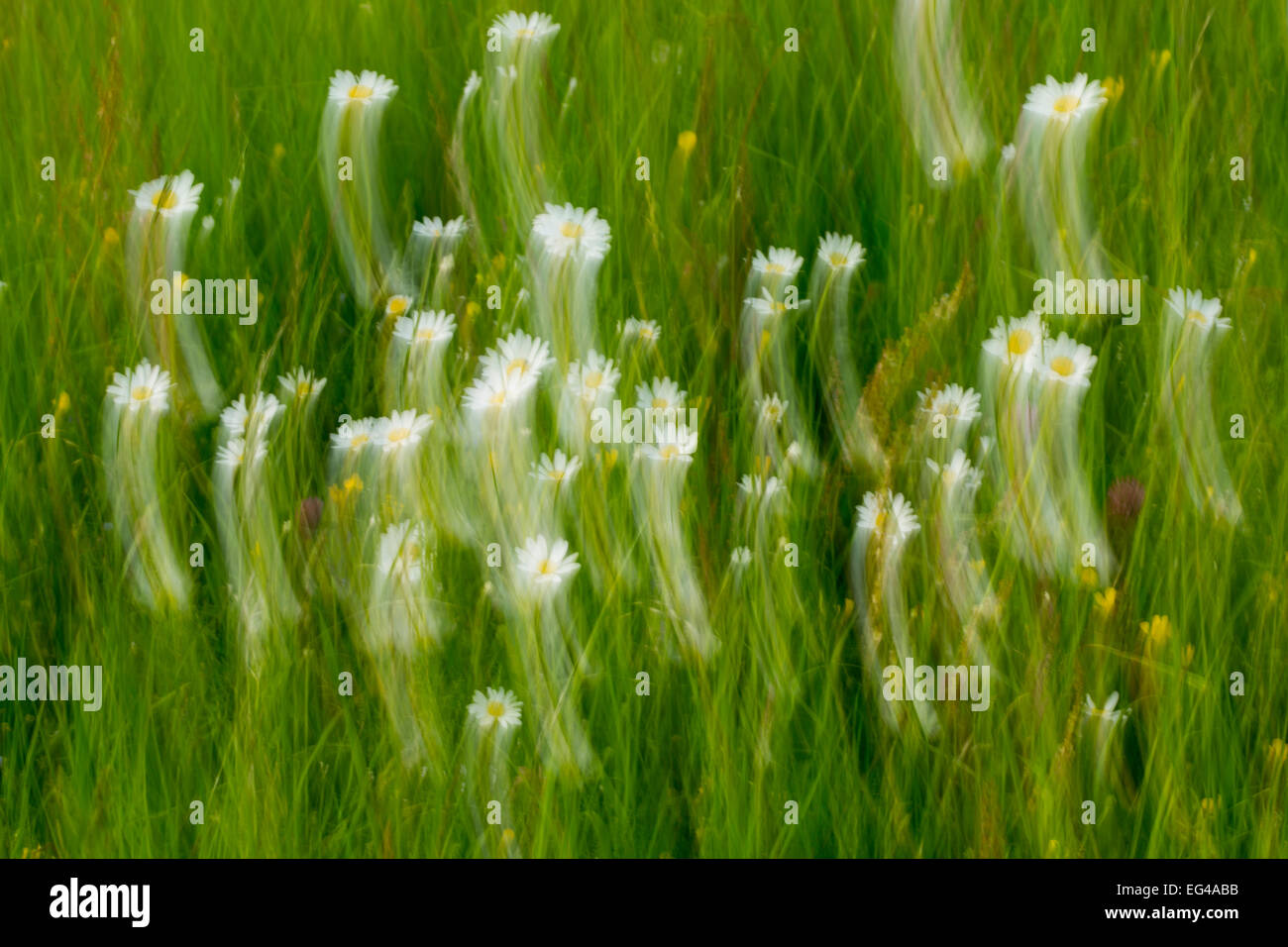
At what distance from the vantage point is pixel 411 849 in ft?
8.26

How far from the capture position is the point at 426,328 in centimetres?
259

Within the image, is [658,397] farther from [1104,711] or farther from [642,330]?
[1104,711]

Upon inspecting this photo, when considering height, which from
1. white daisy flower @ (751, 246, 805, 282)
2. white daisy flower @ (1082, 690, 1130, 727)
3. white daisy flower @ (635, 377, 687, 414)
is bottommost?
white daisy flower @ (1082, 690, 1130, 727)

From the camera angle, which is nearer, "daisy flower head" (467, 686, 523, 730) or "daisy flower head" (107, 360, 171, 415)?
"daisy flower head" (467, 686, 523, 730)

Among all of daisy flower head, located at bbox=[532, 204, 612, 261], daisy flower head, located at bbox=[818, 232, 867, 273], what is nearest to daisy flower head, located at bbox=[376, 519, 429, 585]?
daisy flower head, located at bbox=[532, 204, 612, 261]

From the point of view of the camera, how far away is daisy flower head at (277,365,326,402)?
103 inches

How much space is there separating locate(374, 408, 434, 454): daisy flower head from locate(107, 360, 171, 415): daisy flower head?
0.48m

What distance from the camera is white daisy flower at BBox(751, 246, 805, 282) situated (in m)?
2.60

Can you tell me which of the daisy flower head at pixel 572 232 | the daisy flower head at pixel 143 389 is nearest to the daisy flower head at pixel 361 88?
the daisy flower head at pixel 572 232

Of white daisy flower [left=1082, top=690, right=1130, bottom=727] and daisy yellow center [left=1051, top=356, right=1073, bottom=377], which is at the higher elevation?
daisy yellow center [left=1051, top=356, right=1073, bottom=377]

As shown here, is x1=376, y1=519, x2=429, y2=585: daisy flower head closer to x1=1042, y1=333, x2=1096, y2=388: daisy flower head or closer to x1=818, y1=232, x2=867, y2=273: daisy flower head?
x1=818, y1=232, x2=867, y2=273: daisy flower head

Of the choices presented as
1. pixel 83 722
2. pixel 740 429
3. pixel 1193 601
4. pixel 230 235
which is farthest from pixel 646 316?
pixel 83 722

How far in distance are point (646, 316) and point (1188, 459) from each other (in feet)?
3.73

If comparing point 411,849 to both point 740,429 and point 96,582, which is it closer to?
point 96,582
